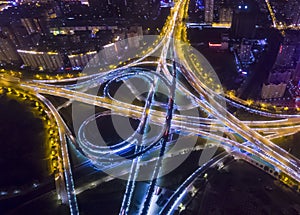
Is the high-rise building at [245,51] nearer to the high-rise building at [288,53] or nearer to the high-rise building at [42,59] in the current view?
the high-rise building at [288,53]

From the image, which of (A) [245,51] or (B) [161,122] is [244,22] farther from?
(B) [161,122]

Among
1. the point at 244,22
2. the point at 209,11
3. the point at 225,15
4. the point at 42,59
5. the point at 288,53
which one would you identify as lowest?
the point at 288,53

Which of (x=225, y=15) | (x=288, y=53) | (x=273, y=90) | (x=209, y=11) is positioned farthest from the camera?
(x=209, y=11)

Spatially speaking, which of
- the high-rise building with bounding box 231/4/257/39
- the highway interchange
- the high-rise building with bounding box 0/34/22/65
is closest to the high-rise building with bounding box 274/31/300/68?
the high-rise building with bounding box 231/4/257/39

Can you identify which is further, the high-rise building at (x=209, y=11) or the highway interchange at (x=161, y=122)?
the high-rise building at (x=209, y=11)

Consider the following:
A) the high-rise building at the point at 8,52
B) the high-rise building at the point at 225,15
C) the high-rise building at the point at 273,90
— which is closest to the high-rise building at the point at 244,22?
the high-rise building at the point at 225,15

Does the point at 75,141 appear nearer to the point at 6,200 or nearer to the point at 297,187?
the point at 6,200

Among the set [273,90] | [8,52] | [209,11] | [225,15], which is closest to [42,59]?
[8,52]

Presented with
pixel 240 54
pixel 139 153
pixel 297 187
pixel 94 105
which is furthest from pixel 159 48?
pixel 297 187

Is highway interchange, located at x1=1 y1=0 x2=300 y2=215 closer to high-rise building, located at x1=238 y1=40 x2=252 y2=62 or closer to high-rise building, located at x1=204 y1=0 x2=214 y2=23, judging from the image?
high-rise building, located at x1=238 y1=40 x2=252 y2=62
